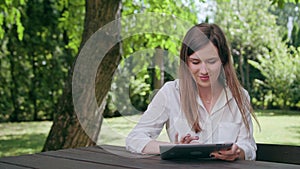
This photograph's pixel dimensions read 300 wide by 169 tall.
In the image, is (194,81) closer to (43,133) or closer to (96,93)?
(96,93)

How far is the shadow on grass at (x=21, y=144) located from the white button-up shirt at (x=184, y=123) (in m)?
4.39

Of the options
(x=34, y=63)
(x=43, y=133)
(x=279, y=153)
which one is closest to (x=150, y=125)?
(x=279, y=153)

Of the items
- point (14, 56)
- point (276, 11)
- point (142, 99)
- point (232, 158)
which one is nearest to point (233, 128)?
point (232, 158)

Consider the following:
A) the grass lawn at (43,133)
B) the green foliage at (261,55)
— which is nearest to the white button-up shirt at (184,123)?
the green foliage at (261,55)

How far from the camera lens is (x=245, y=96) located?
1.61m

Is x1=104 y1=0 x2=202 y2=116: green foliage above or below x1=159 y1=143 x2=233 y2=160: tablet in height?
above

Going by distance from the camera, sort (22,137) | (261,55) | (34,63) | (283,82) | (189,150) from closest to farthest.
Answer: (189,150), (283,82), (22,137), (34,63), (261,55)

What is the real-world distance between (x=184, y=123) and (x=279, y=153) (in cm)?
46

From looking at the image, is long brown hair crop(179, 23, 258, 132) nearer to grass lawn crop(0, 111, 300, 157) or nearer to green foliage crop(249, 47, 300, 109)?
grass lawn crop(0, 111, 300, 157)

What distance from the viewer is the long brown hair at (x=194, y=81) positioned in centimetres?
151

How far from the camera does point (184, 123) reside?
1584 millimetres

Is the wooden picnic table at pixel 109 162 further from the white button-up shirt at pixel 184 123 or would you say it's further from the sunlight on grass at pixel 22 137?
the sunlight on grass at pixel 22 137

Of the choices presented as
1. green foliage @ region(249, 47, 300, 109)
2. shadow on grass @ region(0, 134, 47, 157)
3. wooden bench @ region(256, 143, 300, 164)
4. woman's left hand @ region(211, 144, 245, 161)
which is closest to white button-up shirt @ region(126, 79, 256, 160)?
woman's left hand @ region(211, 144, 245, 161)

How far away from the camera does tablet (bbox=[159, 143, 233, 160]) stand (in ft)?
4.13
